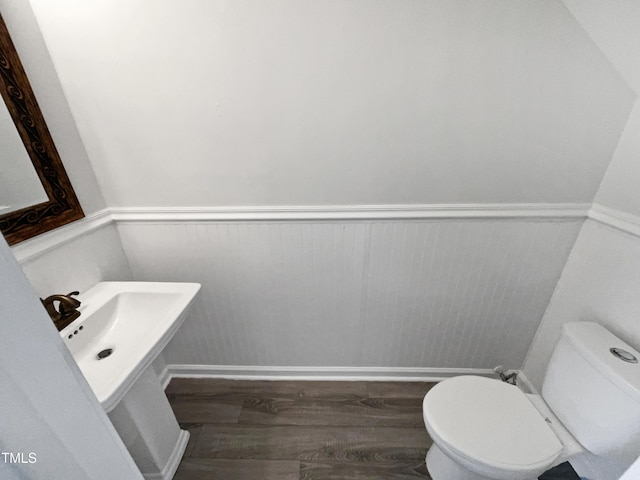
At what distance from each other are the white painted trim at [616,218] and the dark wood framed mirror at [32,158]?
2127 millimetres

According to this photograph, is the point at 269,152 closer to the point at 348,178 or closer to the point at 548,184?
the point at 348,178

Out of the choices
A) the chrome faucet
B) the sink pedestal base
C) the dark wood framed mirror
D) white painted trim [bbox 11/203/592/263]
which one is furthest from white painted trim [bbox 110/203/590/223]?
the sink pedestal base

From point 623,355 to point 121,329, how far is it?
1.85 meters

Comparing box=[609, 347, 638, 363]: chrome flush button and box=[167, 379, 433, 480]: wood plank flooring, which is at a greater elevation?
box=[609, 347, 638, 363]: chrome flush button

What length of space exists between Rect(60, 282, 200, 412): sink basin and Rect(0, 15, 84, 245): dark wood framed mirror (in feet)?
1.08

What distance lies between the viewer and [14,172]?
34.8 inches

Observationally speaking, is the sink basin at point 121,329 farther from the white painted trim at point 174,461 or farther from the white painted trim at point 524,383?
the white painted trim at point 524,383

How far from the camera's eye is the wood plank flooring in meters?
1.21

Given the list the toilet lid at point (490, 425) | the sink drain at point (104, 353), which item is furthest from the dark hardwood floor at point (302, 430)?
the sink drain at point (104, 353)

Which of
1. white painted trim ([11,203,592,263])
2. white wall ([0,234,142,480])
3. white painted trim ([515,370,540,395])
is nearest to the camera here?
white wall ([0,234,142,480])

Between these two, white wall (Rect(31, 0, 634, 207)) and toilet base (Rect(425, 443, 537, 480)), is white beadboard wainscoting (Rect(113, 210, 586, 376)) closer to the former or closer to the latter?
white wall (Rect(31, 0, 634, 207))

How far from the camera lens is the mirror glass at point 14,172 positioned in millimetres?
848

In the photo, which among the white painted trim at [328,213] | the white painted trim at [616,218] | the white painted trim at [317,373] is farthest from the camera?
the white painted trim at [317,373]

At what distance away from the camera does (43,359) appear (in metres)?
0.34
